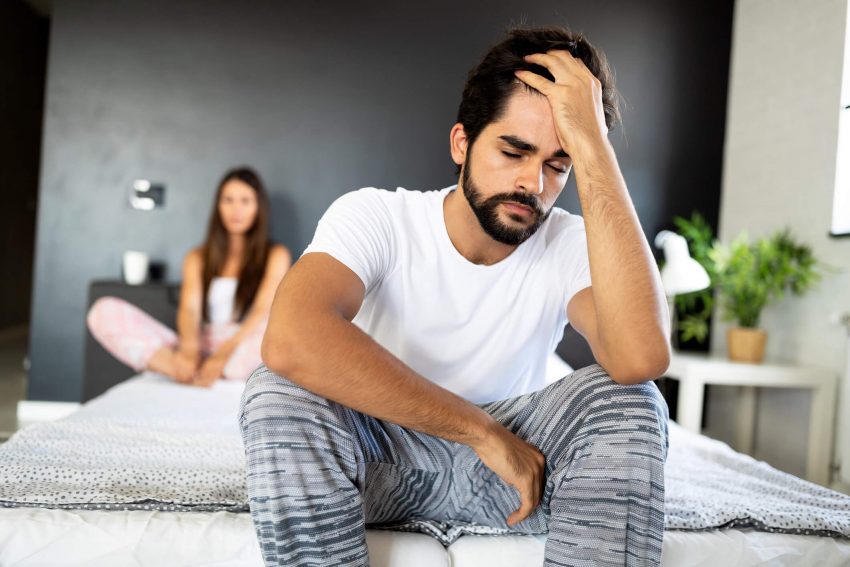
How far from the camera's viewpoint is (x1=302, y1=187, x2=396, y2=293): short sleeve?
1.37 metres

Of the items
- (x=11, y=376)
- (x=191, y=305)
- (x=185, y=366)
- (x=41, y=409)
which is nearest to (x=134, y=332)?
(x=191, y=305)

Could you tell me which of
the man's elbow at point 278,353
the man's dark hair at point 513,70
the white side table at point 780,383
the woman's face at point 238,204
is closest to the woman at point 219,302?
the woman's face at point 238,204

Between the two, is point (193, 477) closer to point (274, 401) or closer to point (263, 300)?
point (274, 401)

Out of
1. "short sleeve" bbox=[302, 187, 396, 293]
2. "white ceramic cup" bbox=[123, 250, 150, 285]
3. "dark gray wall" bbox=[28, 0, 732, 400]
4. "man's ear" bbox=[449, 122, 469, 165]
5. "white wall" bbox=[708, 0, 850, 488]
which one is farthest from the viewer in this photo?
"dark gray wall" bbox=[28, 0, 732, 400]

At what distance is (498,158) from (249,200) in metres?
2.44

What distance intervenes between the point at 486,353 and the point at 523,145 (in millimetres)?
410

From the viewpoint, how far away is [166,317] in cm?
379

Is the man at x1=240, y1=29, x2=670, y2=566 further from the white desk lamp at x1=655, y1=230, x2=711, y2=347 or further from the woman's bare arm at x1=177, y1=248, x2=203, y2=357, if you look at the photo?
the woman's bare arm at x1=177, y1=248, x2=203, y2=357

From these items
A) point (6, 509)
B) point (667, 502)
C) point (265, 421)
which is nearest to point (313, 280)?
point (265, 421)

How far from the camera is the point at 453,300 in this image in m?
1.52

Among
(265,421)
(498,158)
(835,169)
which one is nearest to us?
(265,421)

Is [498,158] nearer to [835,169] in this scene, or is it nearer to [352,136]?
[835,169]

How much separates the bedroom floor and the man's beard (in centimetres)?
265

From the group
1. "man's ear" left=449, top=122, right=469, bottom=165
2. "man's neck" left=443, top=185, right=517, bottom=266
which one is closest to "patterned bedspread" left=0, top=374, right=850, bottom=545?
"man's neck" left=443, top=185, right=517, bottom=266
